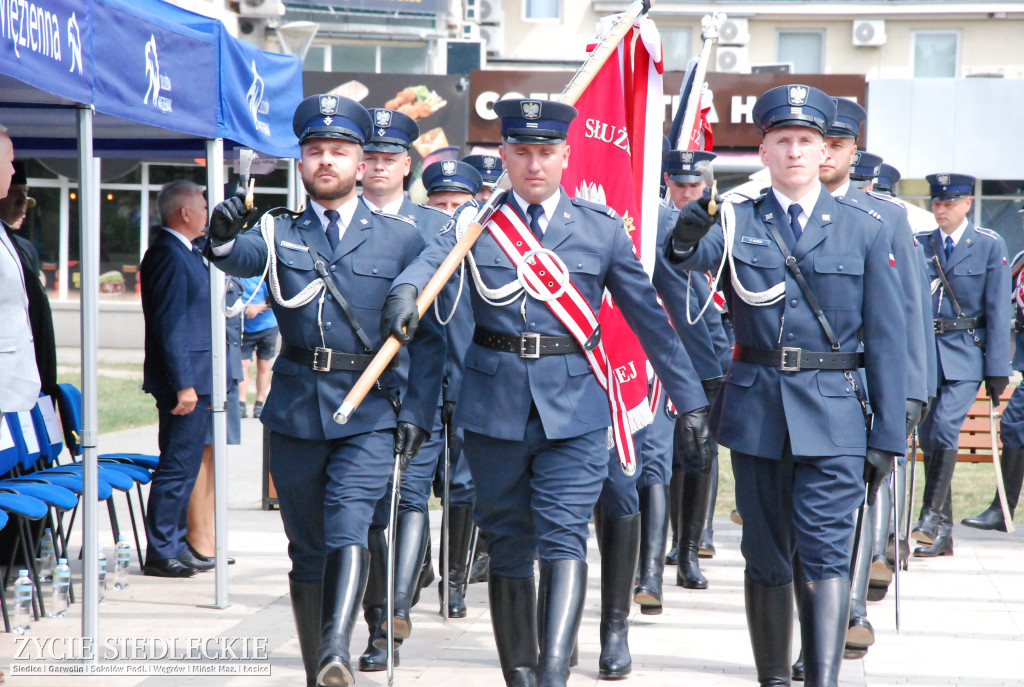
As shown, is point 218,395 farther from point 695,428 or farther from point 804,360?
point 804,360

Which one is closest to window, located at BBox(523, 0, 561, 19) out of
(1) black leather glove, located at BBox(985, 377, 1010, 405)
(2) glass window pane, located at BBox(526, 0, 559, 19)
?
(2) glass window pane, located at BBox(526, 0, 559, 19)

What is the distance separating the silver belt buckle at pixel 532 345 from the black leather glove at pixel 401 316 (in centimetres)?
38

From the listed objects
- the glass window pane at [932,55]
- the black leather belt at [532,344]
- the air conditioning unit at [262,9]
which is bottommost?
the black leather belt at [532,344]

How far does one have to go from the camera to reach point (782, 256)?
189 inches

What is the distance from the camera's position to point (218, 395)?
22.5 feet

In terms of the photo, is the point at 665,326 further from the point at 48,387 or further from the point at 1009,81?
the point at 1009,81

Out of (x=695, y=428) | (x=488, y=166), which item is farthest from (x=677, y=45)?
(x=695, y=428)

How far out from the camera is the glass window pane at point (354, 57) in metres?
26.3

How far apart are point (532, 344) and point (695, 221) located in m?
0.72

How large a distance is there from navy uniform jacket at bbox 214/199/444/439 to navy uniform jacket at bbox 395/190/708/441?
231mm

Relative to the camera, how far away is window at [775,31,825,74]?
29031 millimetres

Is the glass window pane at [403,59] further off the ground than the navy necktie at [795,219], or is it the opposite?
the glass window pane at [403,59]

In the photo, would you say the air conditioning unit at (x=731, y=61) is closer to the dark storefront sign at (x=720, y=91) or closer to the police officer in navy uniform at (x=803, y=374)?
the dark storefront sign at (x=720, y=91)

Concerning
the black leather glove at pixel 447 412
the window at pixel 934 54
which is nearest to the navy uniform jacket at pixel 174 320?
the black leather glove at pixel 447 412
